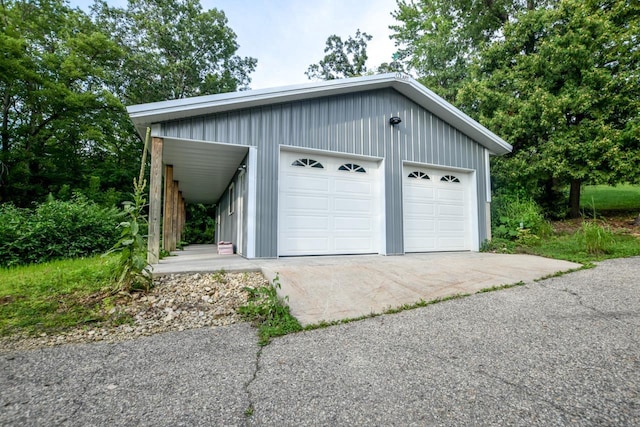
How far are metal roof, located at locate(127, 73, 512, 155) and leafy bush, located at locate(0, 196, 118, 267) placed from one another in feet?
6.65

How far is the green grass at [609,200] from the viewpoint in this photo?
9438 mm

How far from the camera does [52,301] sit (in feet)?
9.07

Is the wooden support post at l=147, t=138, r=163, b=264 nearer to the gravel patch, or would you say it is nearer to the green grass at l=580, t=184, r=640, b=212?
the gravel patch

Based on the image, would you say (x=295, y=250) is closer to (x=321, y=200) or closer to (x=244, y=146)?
(x=321, y=200)

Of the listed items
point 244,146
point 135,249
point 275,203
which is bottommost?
point 135,249

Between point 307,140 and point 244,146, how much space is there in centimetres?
125

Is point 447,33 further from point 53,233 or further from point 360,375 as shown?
point 53,233

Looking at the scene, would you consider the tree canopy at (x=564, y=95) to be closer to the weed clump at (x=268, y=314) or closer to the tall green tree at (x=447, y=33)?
the tall green tree at (x=447, y=33)

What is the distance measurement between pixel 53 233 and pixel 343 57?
22.1m

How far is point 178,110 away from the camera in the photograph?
176 inches

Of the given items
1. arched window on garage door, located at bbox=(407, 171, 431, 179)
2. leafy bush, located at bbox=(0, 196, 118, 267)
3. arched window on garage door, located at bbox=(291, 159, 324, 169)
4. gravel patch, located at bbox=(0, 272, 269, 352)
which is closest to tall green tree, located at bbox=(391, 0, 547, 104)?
arched window on garage door, located at bbox=(407, 171, 431, 179)

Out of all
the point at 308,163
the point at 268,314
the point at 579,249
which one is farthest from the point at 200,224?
the point at 579,249

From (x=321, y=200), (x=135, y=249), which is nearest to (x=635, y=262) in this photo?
(x=321, y=200)

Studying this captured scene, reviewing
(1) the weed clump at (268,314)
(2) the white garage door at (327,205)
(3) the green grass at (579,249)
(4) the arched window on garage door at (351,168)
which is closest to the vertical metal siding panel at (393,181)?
(2) the white garage door at (327,205)
